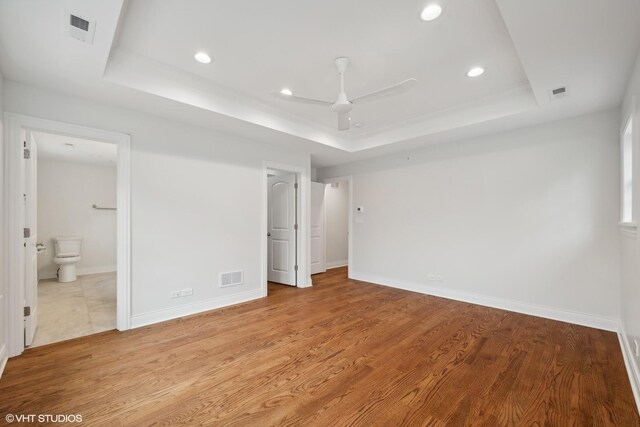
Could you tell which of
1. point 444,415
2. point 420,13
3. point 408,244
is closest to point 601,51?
point 420,13

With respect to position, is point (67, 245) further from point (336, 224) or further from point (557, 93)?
point (557, 93)

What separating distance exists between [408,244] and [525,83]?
2844 mm

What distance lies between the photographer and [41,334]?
9.61 feet

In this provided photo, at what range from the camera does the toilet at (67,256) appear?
5371 mm

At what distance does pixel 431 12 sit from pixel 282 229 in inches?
159

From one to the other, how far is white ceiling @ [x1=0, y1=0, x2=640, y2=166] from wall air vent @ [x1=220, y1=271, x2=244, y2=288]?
2074 mm

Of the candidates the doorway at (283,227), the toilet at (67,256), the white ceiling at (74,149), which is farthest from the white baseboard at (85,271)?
the doorway at (283,227)

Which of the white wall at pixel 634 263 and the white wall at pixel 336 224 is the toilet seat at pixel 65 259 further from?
the white wall at pixel 634 263

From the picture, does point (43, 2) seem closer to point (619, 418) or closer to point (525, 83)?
point (525, 83)

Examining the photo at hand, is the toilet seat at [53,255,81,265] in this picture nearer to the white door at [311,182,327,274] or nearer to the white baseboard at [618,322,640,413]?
the white door at [311,182,327,274]

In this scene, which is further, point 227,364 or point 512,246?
point 512,246

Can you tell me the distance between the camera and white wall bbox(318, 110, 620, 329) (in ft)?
10.7

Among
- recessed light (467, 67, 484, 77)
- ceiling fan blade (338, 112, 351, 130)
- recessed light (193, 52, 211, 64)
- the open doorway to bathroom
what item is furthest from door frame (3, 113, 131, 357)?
recessed light (467, 67, 484, 77)

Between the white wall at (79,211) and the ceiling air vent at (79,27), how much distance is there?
5.50 m
